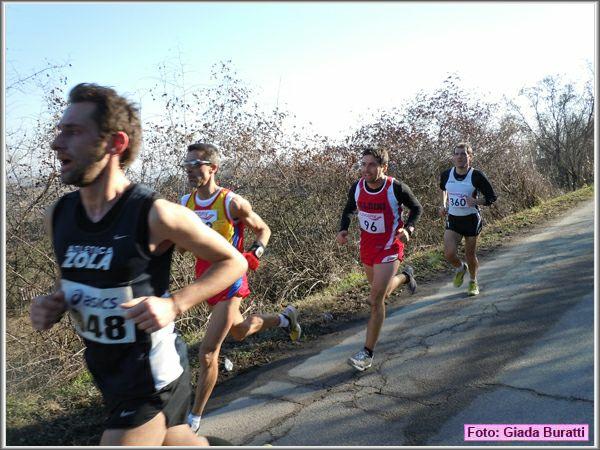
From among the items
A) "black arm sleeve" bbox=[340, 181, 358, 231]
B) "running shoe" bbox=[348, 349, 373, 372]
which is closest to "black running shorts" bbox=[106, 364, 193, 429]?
"running shoe" bbox=[348, 349, 373, 372]

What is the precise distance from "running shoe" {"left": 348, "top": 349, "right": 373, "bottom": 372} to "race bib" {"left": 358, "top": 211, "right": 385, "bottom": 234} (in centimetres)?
128

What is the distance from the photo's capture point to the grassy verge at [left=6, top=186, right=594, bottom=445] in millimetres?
4055

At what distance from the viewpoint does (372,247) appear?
517 cm

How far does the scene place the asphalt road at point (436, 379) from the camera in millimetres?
3662

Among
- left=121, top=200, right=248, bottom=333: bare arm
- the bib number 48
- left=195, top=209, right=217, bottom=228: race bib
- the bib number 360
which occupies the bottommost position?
the bib number 360

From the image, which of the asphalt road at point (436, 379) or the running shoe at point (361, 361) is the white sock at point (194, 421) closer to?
the asphalt road at point (436, 379)

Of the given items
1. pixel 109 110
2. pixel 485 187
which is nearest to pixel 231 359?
pixel 109 110

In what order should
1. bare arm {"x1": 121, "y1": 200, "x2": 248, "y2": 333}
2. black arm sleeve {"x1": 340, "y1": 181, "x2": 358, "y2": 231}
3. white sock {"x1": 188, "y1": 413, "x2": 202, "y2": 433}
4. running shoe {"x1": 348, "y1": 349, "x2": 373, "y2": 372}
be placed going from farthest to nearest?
black arm sleeve {"x1": 340, "y1": 181, "x2": 358, "y2": 231} → running shoe {"x1": 348, "y1": 349, "x2": 373, "y2": 372} → white sock {"x1": 188, "y1": 413, "x2": 202, "y2": 433} → bare arm {"x1": 121, "y1": 200, "x2": 248, "y2": 333}

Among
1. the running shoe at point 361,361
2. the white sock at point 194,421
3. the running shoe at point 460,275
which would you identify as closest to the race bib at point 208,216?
the white sock at point 194,421

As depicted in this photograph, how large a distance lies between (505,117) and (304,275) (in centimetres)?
1063

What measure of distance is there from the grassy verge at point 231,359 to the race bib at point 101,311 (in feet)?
7.50

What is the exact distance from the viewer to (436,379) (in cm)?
438

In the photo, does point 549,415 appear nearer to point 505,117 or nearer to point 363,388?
point 363,388

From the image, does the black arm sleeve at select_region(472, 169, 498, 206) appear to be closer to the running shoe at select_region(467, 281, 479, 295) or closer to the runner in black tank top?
the running shoe at select_region(467, 281, 479, 295)
